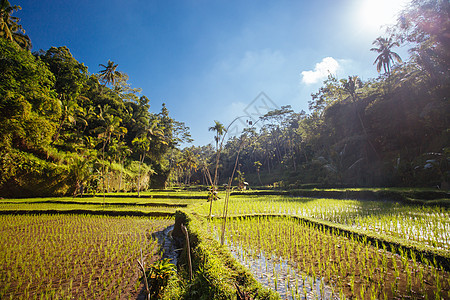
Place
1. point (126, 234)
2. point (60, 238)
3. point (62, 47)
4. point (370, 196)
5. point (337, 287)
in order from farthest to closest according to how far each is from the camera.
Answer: point (62, 47) → point (370, 196) → point (126, 234) → point (60, 238) → point (337, 287)

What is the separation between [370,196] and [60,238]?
63.2 feet

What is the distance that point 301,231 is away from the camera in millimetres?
6777

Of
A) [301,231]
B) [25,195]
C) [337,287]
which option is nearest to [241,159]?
[25,195]

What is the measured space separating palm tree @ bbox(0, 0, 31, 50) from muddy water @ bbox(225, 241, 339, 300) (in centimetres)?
2971

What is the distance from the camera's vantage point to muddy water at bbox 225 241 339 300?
3.11 meters

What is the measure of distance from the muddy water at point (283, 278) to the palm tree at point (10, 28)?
2971 centimetres

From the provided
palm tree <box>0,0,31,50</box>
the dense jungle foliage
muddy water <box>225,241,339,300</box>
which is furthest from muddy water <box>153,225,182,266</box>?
palm tree <box>0,0,31,50</box>

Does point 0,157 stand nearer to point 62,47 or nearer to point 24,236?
point 24,236

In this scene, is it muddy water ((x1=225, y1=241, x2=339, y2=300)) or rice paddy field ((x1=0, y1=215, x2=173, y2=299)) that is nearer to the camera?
muddy water ((x1=225, y1=241, x2=339, y2=300))

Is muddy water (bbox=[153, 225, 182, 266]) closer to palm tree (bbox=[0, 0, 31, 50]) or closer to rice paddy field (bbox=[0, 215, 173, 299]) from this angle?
rice paddy field (bbox=[0, 215, 173, 299])

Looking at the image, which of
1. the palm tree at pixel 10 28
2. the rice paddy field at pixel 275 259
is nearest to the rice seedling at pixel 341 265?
the rice paddy field at pixel 275 259

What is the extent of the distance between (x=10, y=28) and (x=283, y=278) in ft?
122

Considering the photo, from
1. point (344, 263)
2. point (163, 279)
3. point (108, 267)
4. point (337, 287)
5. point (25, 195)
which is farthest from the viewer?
point (25, 195)

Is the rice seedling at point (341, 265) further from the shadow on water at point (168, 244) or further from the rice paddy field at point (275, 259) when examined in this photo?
the shadow on water at point (168, 244)
